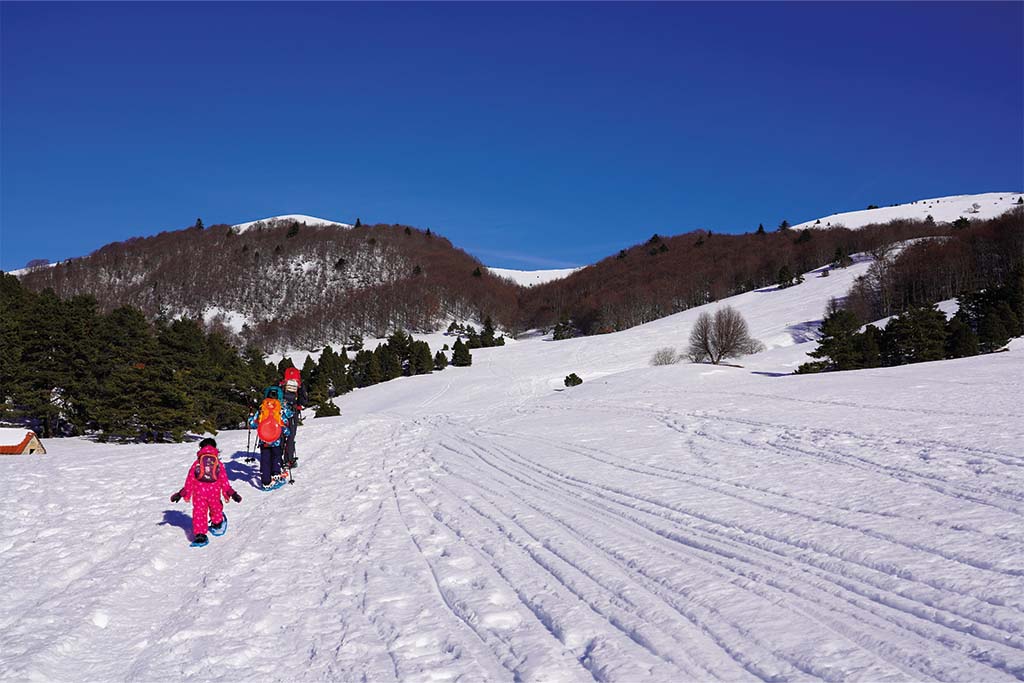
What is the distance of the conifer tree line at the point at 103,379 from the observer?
78.4 ft

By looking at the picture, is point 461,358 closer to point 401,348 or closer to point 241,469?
point 401,348

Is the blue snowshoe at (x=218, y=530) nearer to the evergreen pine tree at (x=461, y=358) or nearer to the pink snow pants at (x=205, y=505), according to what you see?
the pink snow pants at (x=205, y=505)

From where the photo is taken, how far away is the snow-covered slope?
455ft

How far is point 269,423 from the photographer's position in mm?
9688

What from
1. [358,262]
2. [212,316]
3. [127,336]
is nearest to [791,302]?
[127,336]

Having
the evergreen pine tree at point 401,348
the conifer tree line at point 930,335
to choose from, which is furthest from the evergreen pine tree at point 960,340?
the evergreen pine tree at point 401,348

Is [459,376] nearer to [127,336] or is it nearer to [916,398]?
[127,336]

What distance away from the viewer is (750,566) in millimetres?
4941

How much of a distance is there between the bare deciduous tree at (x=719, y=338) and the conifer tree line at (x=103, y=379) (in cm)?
3330

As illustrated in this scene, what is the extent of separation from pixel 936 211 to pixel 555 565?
600 feet

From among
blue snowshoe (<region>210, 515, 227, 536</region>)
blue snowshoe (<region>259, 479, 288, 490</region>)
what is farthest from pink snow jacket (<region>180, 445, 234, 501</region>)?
blue snowshoe (<region>259, 479, 288, 490</region>)

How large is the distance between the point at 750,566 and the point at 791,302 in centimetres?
8734

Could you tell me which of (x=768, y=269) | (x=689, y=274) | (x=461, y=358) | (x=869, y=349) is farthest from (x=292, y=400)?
(x=689, y=274)

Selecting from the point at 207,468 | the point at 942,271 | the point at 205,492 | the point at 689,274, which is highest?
the point at 689,274
